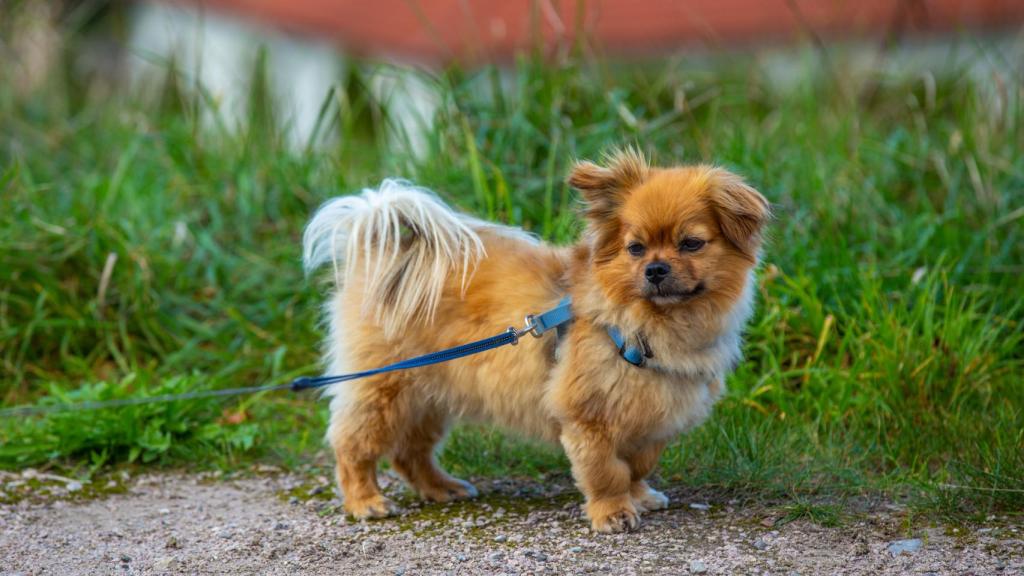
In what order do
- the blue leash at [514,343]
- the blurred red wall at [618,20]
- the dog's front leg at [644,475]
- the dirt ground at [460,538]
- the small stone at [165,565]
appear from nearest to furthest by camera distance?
the dirt ground at [460,538], the small stone at [165,565], the blue leash at [514,343], the dog's front leg at [644,475], the blurred red wall at [618,20]

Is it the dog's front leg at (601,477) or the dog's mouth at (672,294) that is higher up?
the dog's mouth at (672,294)

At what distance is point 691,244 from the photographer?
360 centimetres

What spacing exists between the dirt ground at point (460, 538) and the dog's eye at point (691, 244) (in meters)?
1.02

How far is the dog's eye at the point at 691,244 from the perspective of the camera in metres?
3.59

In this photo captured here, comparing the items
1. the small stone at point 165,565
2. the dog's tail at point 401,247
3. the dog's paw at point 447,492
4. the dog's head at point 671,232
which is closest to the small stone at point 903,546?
the dog's head at point 671,232

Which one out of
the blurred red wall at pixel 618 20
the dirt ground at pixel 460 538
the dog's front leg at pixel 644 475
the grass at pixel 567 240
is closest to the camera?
the dirt ground at pixel 460 538

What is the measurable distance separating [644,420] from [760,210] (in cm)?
83

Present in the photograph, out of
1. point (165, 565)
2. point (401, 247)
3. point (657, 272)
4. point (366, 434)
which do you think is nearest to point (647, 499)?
point (657, 272)

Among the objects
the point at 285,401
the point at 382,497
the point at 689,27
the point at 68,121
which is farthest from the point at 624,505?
the point at 689,27

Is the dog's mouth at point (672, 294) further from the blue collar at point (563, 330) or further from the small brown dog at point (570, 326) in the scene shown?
the blue collar at point (563, 330)

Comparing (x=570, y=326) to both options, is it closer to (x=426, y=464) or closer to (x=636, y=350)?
(x=636, y=350)

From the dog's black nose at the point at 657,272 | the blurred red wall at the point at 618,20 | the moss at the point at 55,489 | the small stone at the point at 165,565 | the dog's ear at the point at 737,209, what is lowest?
the moss at the point at 55,489

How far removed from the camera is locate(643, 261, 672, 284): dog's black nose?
11.5 feet

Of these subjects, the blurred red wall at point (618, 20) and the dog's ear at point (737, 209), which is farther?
the blurred red wall at point (618, 20)
